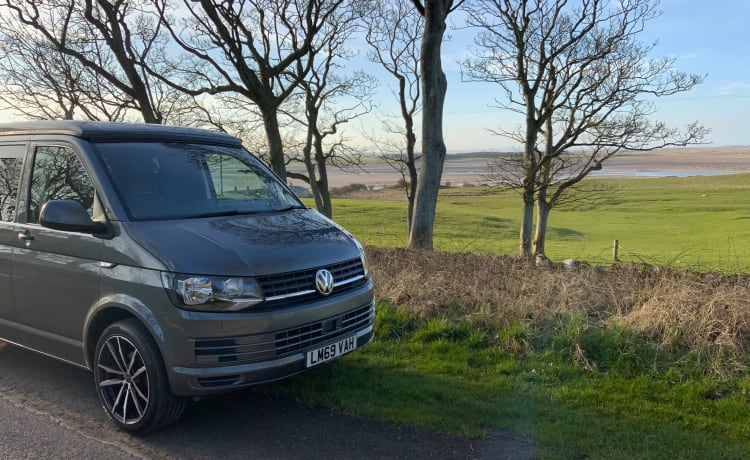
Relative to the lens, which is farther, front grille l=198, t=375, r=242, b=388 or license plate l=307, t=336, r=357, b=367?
license plate l=307, t=336, r=357, b=367

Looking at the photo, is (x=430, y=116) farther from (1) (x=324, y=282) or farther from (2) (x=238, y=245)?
(2) (x=238, y=245)

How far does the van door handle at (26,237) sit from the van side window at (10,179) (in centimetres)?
29

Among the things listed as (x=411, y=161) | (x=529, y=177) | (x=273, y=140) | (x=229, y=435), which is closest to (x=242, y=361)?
(x=229, y=435)

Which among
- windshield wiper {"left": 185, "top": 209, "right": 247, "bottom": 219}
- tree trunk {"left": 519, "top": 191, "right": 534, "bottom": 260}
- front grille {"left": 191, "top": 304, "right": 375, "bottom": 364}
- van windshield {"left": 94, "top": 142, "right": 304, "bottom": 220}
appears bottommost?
tree trunk {"left": 519, "top": 191, "right": 534, "bottom": 260}

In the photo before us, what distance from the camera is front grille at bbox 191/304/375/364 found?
145 inches

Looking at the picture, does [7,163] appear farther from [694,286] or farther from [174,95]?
[174,95]

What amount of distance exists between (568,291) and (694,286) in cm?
141

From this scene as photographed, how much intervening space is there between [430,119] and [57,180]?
323 inches

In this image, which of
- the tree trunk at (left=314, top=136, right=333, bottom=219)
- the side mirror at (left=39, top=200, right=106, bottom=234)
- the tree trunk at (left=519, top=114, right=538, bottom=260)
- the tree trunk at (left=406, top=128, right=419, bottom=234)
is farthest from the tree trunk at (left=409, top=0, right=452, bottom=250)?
the tree trunk at (left=406, top=128, right=419, bottom=234)

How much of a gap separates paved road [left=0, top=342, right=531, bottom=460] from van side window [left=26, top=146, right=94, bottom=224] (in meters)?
1.56

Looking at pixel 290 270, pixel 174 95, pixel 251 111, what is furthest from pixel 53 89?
pixel 290 270

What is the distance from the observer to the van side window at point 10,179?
16.1 feet

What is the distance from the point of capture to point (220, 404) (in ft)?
14.8

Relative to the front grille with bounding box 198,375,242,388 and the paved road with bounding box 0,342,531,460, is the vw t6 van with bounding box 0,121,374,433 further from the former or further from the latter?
the paved road with bounding box 0,342,531,460
